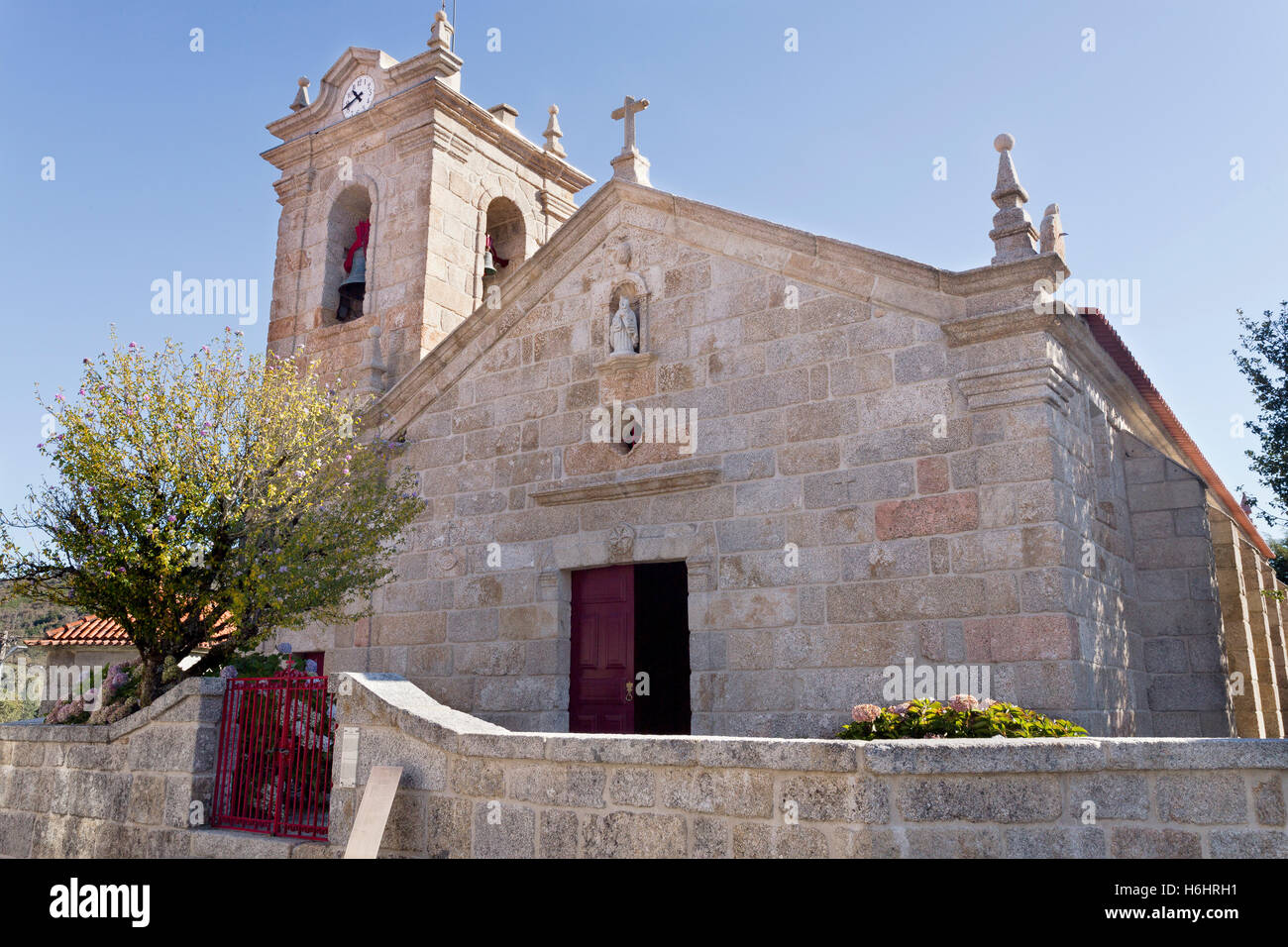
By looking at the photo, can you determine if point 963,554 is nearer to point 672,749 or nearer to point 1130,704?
point 1130,704

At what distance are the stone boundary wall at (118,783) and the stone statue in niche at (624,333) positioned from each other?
197 inches

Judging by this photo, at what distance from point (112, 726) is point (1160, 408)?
11.5 meters

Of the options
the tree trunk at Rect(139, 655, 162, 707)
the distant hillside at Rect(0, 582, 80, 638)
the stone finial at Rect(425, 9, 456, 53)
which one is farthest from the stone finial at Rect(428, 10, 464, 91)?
the distant hillside at Rect(0, 582, 80, 638)

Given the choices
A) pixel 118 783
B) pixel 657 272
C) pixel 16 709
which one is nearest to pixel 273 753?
pixel 118 783

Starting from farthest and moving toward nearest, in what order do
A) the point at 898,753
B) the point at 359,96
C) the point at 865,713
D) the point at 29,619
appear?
the point at 29,619 → the point at 359,96 → the point at 865,713 → the point at 898,753

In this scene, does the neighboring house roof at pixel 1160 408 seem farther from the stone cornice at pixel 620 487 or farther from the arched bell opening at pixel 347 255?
the arched bell opening at pixel 347 255

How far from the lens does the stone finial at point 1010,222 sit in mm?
8148

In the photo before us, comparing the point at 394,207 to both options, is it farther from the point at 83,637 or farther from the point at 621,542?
the point at 83,637

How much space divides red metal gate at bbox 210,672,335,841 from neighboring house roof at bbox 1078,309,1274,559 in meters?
7.20

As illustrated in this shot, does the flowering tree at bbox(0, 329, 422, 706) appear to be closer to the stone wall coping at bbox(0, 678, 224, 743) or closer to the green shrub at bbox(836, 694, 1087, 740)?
the stone wall coping at bbox(0, 678, 224, 743)

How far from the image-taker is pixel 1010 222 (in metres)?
8.23

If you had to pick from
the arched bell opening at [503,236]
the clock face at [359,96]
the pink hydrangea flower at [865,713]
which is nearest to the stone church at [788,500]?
the pink hydrangea flower at [865,713]
